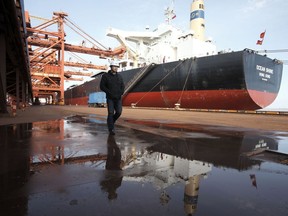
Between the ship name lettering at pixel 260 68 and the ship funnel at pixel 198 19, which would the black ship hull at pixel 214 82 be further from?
the ship funnel at pixel 198 19

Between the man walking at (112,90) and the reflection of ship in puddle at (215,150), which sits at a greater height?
the man walking at (112,90)

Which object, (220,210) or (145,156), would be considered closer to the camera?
(220,210)

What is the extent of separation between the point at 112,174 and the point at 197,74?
678 inches

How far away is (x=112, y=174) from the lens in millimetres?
2070

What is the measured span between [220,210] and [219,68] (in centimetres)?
1693

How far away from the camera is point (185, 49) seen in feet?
70.0

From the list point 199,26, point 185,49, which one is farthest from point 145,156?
point 199,26

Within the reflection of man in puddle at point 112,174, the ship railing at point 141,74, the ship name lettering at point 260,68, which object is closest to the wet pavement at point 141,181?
the reflection of man in puddle at point 112,174

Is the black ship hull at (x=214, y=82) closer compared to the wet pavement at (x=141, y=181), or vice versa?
the wet pavement at (x=141, y=181)

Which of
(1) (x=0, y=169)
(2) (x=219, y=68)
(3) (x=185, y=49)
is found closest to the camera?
(1) (x=0, y=169)

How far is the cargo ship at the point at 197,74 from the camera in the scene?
1658 cm

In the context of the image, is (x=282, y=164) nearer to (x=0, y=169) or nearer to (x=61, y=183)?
(x=61, y=183)

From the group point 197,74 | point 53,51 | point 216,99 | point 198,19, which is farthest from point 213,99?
point 53,51

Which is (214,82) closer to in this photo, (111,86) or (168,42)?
(168,42)
